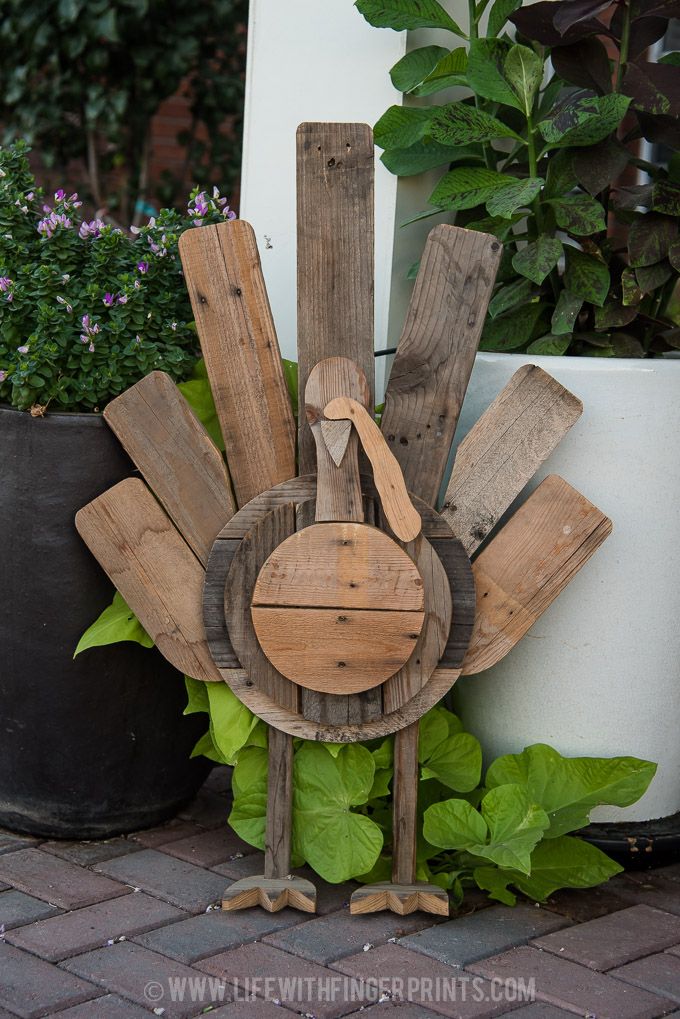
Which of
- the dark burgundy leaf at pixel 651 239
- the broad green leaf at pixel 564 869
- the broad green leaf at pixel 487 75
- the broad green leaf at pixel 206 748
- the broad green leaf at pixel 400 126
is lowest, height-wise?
the broad green leaf at pixel 564 869

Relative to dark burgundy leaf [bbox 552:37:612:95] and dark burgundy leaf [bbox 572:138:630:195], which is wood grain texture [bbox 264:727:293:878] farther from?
dark burgundy leaf [bbox 552:37:612:95]

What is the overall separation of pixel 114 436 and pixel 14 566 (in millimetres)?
303

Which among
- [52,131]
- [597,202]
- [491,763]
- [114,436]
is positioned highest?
[52,131]

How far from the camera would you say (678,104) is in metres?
2.07

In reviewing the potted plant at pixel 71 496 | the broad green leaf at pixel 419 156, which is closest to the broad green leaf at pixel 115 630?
the potted plant at pixel 71 496

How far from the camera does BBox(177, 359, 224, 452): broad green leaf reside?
86.8 inches

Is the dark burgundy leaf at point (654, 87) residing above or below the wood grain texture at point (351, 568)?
above

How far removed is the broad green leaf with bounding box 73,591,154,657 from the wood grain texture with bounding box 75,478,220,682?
37 mm

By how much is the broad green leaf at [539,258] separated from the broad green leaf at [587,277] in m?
0.06

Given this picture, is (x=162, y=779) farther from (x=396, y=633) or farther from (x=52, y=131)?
(x=52, y=131)

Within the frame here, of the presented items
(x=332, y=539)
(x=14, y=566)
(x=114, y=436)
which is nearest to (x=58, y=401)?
(x=114, y=436)

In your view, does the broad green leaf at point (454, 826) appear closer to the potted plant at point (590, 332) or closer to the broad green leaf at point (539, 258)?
the potted plant at point (590, 332)

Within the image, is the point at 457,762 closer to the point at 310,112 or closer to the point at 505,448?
the point at 505,448

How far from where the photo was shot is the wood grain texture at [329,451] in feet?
6.41
